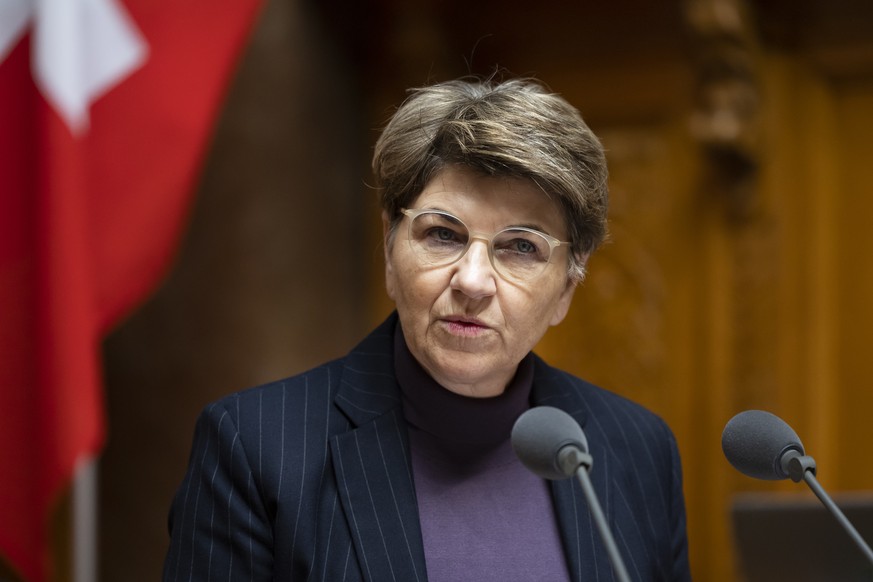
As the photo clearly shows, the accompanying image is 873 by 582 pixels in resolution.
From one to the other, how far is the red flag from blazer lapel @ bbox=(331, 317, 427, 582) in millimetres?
1099

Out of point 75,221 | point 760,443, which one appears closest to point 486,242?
point 760,443

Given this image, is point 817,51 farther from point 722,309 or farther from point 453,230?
point 453,230

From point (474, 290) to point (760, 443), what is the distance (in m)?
0.46

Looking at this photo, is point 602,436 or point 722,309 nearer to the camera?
point 602,436

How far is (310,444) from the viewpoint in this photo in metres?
1.74

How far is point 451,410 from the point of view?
180 cm

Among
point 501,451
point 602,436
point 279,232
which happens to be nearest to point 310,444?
point 501,451

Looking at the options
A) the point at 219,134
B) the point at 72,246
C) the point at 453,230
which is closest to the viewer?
the point at 453,230

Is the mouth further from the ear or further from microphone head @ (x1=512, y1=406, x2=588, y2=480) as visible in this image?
microphone head @ (x1=512, y1=406, x2=588, y2=480)

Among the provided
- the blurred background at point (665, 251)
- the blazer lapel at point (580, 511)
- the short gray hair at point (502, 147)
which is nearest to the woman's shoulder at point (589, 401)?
the blazer lapel at point (580, 511)

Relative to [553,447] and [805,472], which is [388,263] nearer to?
[553,447]

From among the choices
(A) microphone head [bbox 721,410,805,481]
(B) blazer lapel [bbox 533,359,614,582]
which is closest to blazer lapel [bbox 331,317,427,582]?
(B) blazer lapel [bbox 533,359,614,582]

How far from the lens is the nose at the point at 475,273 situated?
1668mm

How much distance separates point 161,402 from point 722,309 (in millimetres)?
1855
